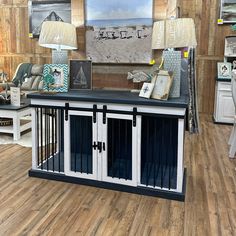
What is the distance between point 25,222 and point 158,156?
137 cm

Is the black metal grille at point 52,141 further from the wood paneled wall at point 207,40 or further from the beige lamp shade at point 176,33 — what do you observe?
the wood paneled wall at point 207,40

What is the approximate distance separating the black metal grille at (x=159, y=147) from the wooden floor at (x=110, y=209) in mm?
266

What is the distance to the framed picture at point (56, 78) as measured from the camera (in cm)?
290

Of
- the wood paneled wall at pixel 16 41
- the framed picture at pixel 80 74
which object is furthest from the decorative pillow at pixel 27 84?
the framed picture at pixel 80 74

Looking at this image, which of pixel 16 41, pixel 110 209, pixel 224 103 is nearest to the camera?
pixel 110 209

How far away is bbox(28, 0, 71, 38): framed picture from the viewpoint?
21.9ft

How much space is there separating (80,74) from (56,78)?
10.7 inches

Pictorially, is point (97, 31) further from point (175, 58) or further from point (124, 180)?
point (124, 180)

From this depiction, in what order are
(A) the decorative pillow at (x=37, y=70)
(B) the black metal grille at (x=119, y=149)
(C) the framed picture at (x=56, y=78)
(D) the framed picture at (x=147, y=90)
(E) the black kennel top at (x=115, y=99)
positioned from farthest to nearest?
(A) the decorative pillow at (x=37, y=70)
(C) the framed picture at (x=56, y=78)
(B) the black metal grille at (x=119, y=149)
(D) the framed picture at (x=147, y=90)
(E) the black kennel top at (x=115, y=99)

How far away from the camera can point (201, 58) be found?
19.5 ft

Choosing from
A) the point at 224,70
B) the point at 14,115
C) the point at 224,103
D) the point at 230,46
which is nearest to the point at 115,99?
the point at 14,115

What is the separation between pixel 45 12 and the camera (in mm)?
6887

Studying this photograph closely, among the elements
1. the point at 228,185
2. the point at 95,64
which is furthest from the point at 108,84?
the point at 228,185

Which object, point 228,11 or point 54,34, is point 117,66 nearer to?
point 54,34
